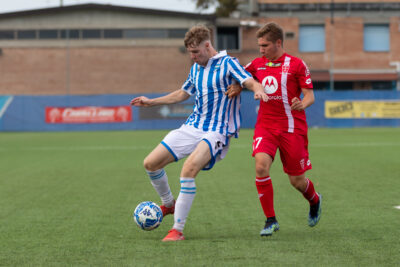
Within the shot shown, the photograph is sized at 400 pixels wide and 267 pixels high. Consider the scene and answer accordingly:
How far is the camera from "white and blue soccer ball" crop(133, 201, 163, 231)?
19.1 feet

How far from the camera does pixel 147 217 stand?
582 centimetres

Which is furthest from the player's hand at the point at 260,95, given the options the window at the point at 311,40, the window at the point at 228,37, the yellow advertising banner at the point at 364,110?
the window at the point at 311,40

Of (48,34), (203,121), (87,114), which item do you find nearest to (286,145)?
(203,121)

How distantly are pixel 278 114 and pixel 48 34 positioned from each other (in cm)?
4247

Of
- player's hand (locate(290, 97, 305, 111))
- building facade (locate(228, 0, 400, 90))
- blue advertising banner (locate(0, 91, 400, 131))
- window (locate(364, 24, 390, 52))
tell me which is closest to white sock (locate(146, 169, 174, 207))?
player's hand (locate(290, 97, 305, 111))

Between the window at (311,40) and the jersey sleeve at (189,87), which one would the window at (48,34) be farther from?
the jersey sleeve at (189,87)

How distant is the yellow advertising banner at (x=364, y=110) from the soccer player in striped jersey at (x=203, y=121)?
29080 mm

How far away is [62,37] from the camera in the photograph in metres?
46.0

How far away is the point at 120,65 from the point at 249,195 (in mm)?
38797

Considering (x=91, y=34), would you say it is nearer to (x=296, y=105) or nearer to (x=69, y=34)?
(x=69, y=34)

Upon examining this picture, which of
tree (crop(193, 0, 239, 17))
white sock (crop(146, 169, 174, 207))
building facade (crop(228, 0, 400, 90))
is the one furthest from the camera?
tree (crop(193, 0, 239, 17))

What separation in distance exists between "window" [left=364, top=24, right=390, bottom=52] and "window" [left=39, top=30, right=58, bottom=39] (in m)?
23.6

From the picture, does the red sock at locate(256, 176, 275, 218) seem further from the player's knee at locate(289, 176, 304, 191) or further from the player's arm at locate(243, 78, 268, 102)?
the player's arm at locate(243, 78, 268, 102)

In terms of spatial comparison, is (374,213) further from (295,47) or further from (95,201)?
(295,47)
